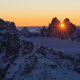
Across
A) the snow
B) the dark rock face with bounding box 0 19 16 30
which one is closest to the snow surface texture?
the dark rock face with bounding box 0 19 16 30

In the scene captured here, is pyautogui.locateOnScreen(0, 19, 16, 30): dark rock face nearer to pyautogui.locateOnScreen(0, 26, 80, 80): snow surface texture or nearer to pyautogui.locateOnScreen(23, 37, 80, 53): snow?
pyautogui.locateOnScreen(23, 37, 80, 53): snow

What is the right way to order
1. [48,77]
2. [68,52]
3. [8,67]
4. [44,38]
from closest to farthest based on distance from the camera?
1. [48,77]
2. [8,67]
3. [68,52]
4. [44,38]

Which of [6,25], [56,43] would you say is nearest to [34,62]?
[6,25]

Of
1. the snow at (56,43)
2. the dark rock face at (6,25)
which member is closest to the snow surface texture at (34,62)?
the dark rock face at (6,25)

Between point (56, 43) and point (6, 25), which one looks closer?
point (6, 25)

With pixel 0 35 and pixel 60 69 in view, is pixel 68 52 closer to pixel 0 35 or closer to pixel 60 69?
pixel 60 69

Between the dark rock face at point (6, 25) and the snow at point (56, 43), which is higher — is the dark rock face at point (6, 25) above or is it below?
above

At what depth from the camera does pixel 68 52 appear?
4820 inches

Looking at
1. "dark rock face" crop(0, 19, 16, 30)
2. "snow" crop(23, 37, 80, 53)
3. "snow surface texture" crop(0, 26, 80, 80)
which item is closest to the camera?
"snow surface texture" crop(0, 26, 80, 80)

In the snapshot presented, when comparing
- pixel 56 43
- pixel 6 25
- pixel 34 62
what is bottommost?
pixel 56 43

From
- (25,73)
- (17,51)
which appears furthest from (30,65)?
(17,51)

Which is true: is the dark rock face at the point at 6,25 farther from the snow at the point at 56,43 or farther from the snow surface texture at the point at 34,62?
the snow surface texture at the point at 34,62

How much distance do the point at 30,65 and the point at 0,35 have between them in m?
22.7

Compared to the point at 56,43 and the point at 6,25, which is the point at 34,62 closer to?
the point at 6,25
